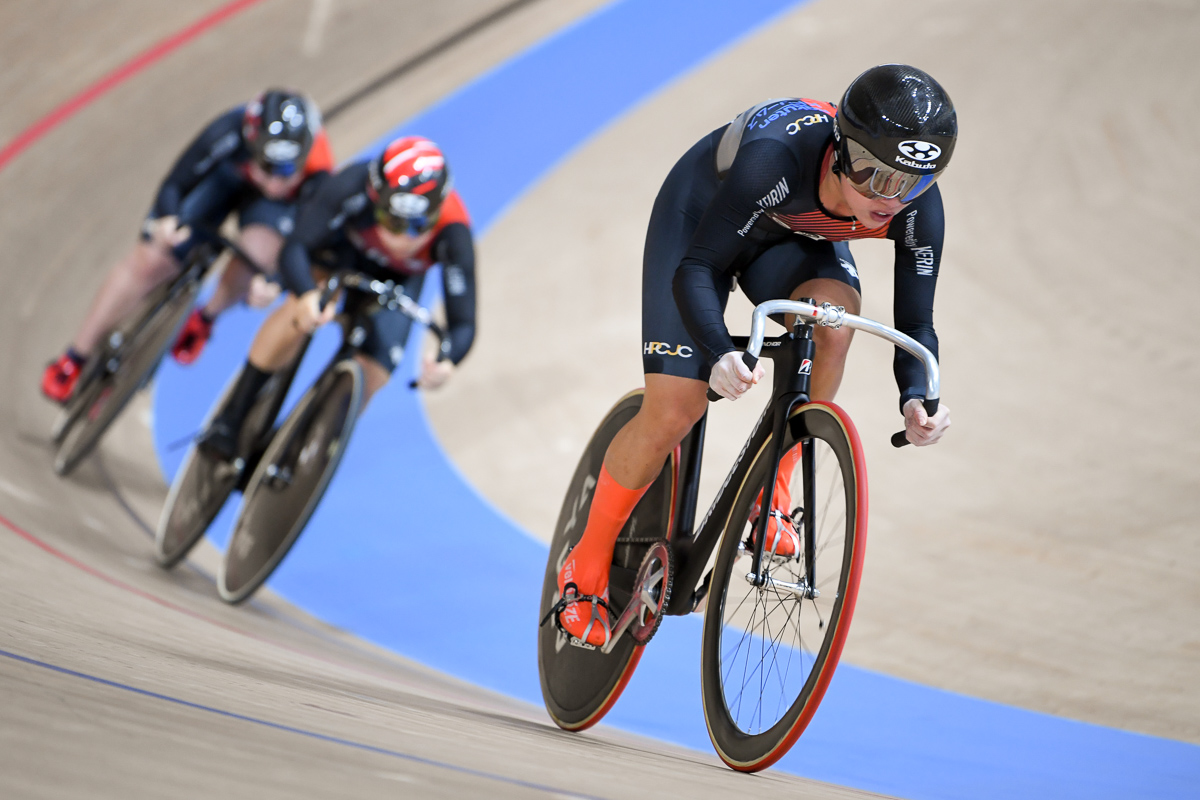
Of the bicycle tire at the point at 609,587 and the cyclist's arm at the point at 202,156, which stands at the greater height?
the cyclist's arm at the point at 202,156

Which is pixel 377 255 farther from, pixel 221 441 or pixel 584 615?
pixel 584 615

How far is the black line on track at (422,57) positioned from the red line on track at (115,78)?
4.30ft

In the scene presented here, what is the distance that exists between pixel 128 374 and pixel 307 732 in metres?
3.33

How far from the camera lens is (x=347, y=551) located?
4.65 meters

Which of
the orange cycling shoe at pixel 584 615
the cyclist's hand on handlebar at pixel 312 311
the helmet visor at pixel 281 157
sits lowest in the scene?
the orange cycling shoe at pixel 584 615

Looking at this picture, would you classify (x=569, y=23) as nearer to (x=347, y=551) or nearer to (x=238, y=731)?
(x=347, y=551)

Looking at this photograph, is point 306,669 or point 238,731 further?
point 306,669

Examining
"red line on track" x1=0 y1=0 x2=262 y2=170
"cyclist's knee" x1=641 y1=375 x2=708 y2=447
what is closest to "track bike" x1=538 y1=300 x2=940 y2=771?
"cyclist's knee" x1=641 y1=375 x2=708 y2=447

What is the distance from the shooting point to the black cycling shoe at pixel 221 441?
4.14 metres

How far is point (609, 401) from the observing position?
18.6 feet

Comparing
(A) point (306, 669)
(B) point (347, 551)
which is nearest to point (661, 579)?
(A) point (306, 669)

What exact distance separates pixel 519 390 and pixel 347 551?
1.48 m

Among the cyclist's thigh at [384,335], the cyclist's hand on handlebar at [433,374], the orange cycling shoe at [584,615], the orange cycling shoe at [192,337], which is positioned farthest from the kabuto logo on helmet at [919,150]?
the orange cycling shoe at [192,337]

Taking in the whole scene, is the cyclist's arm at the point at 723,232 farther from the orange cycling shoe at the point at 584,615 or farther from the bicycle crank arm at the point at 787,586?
the orange cycling shoe at the point at 584,615
